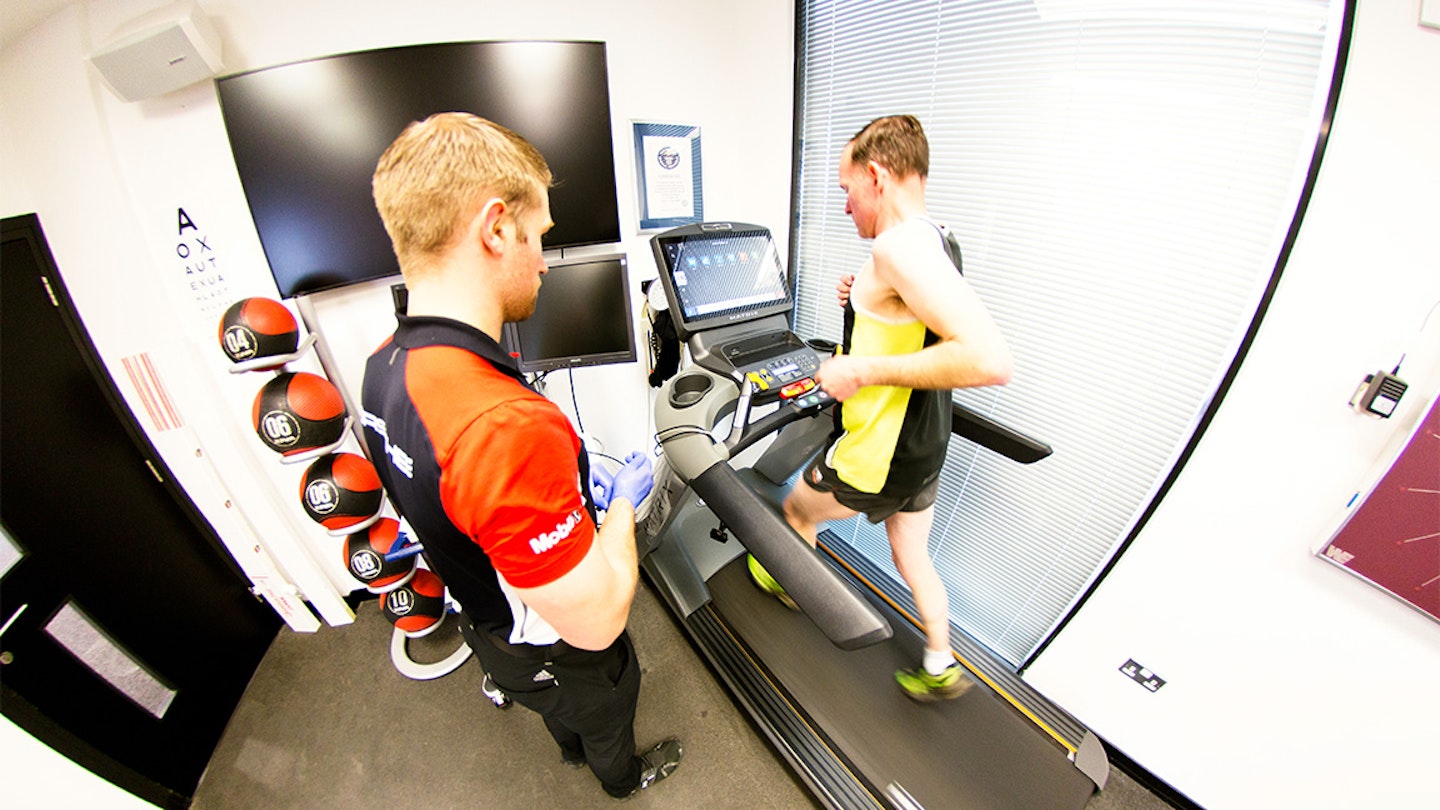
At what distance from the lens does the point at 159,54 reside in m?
1.22

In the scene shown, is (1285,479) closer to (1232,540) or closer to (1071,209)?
(1232,540)

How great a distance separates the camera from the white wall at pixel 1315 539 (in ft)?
2.80

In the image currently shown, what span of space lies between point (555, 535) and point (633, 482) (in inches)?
18.9

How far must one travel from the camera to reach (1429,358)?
2.85 feet

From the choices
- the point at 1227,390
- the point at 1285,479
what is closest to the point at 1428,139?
the point at 1227,390

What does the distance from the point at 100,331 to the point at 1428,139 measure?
3.36 metres

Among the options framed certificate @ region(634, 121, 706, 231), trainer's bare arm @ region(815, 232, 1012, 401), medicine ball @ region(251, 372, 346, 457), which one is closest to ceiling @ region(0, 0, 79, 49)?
medicine ball @ region(251, 372, 346, 457)

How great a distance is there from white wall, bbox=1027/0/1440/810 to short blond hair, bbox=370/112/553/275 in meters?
1.62

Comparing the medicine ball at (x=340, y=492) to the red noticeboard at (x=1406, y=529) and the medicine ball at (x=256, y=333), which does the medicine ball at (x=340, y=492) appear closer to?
the medicine ball at (x=256, y=333)

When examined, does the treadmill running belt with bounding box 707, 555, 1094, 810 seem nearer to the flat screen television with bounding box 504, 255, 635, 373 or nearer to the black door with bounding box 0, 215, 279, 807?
the flat screen television with bounding box 504, 255, 635, 373

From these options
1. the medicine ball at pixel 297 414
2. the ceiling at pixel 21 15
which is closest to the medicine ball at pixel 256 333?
the medicine ball at pixel 297 414

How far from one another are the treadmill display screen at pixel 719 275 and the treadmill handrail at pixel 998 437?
A: 73cm

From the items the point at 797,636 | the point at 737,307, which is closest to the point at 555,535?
the point at 737,307

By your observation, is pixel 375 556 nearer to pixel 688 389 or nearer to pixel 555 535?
pixel 688 389
